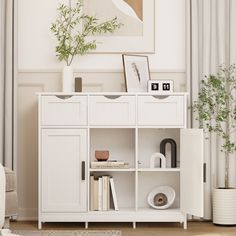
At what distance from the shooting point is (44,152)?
5000mm

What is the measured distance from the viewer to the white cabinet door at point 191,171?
4.77 m

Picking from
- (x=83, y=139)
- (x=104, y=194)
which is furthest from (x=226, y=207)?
(x=83, y=139)

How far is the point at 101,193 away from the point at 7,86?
115cm

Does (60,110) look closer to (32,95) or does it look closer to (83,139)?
(83,139)

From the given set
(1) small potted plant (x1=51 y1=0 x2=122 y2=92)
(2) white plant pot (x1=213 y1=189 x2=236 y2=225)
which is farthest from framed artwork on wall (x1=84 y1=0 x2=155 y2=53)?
(2) white plant pot (x1=213 y1=189 x2=236 y2=225)

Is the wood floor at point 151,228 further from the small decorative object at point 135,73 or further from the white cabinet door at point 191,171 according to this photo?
the small decorative object at point 135,73

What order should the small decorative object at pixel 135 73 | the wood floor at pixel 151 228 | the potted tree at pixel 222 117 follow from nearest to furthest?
the wood floor at pixel 151 228 < the potted tree at pixel 222 117 < the small decorative object at pixel 135 73

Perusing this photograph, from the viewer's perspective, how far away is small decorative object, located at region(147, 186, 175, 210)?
17.1 feet

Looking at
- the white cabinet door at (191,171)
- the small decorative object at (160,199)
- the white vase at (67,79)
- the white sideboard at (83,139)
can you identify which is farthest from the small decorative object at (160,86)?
the small decorative object at (160,199)

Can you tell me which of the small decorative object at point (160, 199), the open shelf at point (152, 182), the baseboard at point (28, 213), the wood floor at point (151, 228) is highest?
the open shelf at point (152, 182)

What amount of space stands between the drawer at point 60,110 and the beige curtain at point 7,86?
428 mm

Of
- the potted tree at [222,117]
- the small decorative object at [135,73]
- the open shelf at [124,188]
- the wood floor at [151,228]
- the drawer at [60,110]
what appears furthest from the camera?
the open shelf at [124,188]

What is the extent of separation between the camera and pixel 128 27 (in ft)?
17.6

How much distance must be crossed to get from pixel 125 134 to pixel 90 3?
1.11m
